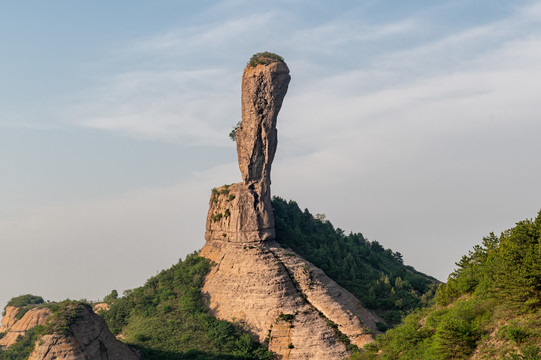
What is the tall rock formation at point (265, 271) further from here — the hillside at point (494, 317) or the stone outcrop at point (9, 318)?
the stone outcrop at point (9, 318)

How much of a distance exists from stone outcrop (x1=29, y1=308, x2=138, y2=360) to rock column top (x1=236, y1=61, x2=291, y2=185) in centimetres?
2623

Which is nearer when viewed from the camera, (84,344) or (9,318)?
(84,344)

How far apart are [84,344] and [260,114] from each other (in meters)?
34.4

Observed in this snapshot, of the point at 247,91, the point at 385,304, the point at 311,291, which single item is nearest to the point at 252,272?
the point at 311,291

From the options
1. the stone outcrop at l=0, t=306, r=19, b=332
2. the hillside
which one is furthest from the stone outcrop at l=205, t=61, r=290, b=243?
the stone outcrop at l=0, t=306, r=19, b=332

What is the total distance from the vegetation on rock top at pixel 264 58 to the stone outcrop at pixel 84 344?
120 feet

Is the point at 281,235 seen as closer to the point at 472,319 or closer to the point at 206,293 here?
the point at 206,293

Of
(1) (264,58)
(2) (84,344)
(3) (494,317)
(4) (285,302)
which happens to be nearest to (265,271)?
(4) (285,302)

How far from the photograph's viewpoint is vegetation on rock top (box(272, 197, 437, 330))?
224 feet

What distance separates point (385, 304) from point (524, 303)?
40.3 metres

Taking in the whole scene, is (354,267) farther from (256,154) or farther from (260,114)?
(260,114)

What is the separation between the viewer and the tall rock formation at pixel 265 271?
5778 centimetres

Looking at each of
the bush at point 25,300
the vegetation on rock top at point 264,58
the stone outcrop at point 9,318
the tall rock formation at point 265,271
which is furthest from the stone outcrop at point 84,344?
the bush at point 25,300

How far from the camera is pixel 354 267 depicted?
72.6 meters
